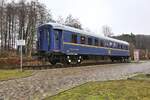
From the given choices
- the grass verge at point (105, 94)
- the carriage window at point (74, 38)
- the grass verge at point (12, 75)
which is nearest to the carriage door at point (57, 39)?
the carriage window at point (74, 38)

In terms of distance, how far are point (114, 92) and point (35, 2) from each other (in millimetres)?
48339

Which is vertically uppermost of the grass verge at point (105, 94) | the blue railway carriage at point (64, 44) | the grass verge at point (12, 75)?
the blue railway carriage at point (64, 44)

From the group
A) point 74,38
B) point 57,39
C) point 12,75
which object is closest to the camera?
point 12,75

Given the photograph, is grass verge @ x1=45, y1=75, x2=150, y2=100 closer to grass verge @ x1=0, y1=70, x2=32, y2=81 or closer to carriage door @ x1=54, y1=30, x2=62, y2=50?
grass verge @ x1=0, y1=70, x2=32, y2=81

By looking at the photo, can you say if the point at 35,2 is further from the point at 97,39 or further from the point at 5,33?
the point at 97,39

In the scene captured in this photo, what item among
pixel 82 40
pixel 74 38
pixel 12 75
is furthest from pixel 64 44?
pixel 12 75

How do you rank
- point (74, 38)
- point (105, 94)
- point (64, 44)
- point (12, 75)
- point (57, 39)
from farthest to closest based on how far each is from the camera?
point (74, 38), point (64, 44), point (57, 39), point (12, 75), point (105, 94)

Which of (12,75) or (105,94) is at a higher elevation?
(12,75)

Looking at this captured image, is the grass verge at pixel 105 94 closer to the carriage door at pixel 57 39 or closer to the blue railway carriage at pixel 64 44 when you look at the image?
the carriage door at pixel 57 39

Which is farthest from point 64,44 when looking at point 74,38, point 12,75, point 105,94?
point 105,94

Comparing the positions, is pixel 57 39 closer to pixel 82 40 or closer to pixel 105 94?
pixel 82 40

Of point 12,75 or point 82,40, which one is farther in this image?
point 82,40

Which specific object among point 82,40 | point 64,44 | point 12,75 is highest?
point 82,40

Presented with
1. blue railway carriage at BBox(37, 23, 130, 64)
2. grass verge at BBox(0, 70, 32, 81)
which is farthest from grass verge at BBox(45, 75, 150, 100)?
blue railway carriage at BBox(37, 23, 130, 64)
